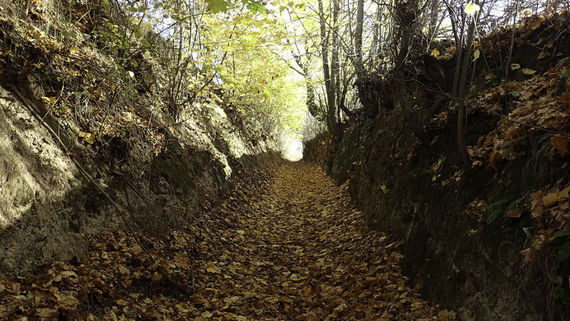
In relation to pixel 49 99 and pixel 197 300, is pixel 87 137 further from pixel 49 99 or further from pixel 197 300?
pixel 197 300

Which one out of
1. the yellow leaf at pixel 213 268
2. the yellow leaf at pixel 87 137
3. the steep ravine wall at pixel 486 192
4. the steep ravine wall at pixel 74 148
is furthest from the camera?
the yellow leaf at pixel 213 268

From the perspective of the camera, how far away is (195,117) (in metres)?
9.55

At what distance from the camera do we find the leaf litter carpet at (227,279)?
3.19 m

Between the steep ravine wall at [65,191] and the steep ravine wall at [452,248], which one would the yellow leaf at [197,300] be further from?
the steep ravine wall at [452,248]

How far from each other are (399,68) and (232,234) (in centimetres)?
446

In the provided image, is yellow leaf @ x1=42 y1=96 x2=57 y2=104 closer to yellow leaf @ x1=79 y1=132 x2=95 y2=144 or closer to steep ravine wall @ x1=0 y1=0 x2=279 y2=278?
steep ravine wall @ x1=0 y1=0 x2=279 y2=278

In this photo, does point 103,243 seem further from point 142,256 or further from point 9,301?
point 9,301

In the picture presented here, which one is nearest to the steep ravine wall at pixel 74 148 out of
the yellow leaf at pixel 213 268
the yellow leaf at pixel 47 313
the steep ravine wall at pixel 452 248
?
the yellow leaf at pixel 47 313

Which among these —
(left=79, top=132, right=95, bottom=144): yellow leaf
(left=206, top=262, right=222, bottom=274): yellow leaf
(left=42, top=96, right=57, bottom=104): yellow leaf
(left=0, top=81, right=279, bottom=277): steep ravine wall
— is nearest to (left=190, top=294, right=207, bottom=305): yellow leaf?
(left=206, top=262, right=222, bottom=274): yellow leaf

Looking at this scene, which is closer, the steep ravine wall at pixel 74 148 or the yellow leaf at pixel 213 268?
the steep ravine wall at pixel 74 148

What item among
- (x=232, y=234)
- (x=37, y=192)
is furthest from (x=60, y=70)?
(x=232, y=234)

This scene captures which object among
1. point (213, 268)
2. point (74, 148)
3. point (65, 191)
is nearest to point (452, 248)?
point (213, 268)

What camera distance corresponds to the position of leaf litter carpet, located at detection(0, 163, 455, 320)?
10.5 ft

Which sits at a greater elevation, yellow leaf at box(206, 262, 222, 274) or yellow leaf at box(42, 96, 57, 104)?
yellow leaf at box(42, 96, 57, 104)
